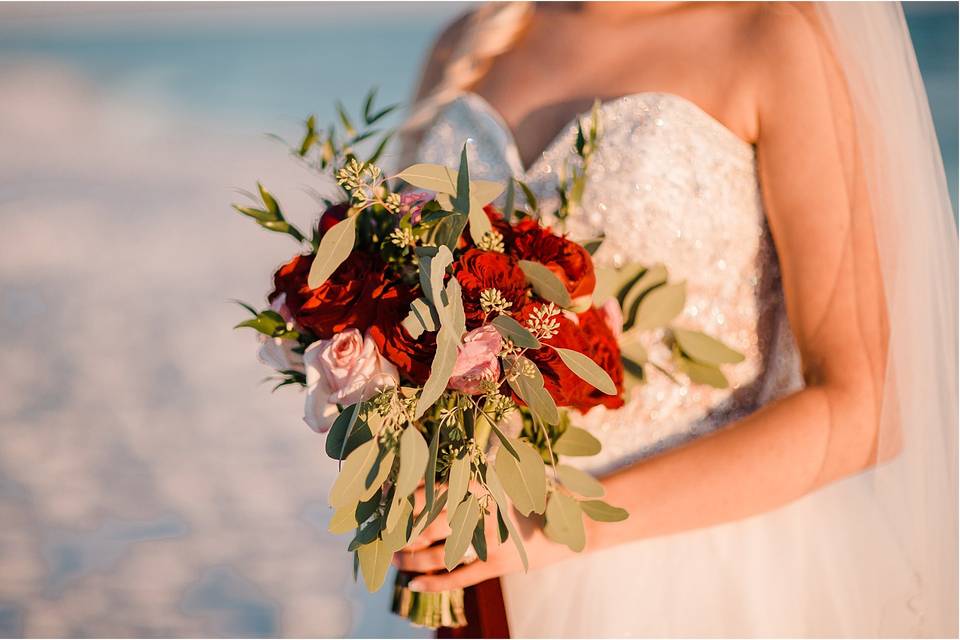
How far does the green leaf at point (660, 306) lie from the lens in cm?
119

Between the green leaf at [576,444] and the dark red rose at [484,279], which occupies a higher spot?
the dark red rose at [484,279]

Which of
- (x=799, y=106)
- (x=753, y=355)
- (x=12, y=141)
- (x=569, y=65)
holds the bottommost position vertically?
(x=753, y=355)

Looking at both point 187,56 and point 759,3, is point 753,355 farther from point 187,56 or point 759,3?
point 187,56

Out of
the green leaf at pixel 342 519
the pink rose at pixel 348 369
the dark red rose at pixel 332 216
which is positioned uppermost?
the dark red rose at pixel 332 216

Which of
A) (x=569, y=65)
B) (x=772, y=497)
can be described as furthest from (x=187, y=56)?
(x=772, y=497)

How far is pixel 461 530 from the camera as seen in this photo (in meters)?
0.84

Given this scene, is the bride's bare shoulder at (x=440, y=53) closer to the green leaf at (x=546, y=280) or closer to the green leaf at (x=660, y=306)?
the green leaf at (x=660, y=306)

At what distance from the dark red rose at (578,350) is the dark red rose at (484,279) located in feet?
0.08

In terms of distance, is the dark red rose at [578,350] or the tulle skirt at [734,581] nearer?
the dark red rose at [578,350]

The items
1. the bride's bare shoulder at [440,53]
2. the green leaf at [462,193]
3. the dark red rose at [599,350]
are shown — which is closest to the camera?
the green leaf at [462,193]

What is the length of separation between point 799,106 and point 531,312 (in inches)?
24.0

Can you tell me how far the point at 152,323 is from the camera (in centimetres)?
439

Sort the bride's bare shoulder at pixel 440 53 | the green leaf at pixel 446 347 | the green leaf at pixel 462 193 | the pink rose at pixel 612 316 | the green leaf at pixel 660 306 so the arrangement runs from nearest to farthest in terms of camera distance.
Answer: the green leaf at pixel 446 347
the green leaf at pixel 462 193
the pink rose at pixel 612 316
the green leaf at pixel 660 306
the bride's bare shoulder at pixel 440 53

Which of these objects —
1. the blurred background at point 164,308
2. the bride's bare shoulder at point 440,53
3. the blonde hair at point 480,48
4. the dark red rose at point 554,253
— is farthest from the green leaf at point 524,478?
the blurred background at point 164,308
